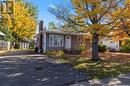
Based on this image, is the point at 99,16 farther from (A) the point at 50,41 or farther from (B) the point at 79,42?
(B) the point at 79,42

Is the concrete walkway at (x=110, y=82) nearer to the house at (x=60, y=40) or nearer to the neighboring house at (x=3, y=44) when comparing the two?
the house at (x=60, y=40)

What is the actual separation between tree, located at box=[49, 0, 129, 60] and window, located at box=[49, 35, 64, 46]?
13.6 m

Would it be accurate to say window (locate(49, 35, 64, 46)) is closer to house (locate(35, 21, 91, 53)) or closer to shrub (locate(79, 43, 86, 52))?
house (locate(35, 21, 91, 53))

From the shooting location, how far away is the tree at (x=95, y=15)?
74.7ft

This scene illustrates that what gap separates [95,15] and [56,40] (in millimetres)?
15397

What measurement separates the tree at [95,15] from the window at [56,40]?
13.6 metres

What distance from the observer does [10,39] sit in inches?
2088

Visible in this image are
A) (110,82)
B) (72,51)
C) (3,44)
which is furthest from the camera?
(3,44)

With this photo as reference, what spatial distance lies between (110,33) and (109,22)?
161 cm

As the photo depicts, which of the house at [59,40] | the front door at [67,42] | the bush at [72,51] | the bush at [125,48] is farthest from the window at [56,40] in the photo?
the bush at [125,48]

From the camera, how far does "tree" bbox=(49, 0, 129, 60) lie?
22.8 metres

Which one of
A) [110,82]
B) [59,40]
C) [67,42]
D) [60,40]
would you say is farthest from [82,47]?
[110,82]

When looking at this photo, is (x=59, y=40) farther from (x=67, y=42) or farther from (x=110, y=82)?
(x=110, y=82)

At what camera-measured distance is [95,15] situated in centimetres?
2350
